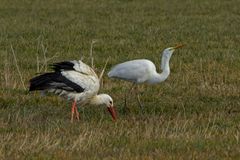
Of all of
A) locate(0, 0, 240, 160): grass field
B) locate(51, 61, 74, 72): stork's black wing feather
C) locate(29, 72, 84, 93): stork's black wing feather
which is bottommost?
locate(0, 0, 240, 160): grass field

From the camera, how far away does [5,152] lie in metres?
7.10

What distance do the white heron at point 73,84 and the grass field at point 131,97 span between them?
0.82ft

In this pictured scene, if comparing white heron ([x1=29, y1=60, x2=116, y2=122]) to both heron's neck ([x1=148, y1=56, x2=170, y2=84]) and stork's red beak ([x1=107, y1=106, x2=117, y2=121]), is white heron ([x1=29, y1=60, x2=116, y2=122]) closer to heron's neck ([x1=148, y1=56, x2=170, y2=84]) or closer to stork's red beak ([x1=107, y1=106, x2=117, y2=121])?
stork's red beak ([x1=107, y1=106, x2=117, y2=121])

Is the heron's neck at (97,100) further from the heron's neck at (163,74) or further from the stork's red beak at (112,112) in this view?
the heron's neck at (163,74)

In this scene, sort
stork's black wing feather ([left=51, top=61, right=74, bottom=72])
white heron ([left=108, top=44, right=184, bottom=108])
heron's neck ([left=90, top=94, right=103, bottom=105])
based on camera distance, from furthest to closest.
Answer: white heron ([left=108, top=44, right=184, bottom=108]) < heron's neck ([left=90, top=94, right=103, bottom=105]) < stork's black wing feather ([left=51, top=61, right=74, bottom=72])

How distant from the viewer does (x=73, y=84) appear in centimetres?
992

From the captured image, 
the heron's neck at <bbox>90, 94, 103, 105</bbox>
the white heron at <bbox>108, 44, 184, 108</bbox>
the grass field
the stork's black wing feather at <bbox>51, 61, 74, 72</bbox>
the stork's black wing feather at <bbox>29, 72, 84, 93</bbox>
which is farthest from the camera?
the white heron at <bbox>108, 44, 184, 108</bbox>

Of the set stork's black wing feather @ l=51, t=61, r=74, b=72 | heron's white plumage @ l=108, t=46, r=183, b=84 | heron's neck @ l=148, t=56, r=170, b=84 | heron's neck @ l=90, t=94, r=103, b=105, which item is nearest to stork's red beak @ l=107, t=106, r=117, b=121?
heron's neck @ l=90, t=94, r=103, b=105

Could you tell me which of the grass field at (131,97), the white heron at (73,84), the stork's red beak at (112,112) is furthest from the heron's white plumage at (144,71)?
the stork's red beak at (112,112)

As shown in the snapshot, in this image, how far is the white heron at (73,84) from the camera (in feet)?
31.9

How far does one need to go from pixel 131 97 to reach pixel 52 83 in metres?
2.31

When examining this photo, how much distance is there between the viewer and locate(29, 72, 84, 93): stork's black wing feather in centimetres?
965

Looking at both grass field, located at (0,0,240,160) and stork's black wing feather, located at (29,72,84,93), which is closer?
grass field, located at (0,0,240,160)

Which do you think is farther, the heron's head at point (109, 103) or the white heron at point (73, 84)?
the heron's head at point (109, 103)
